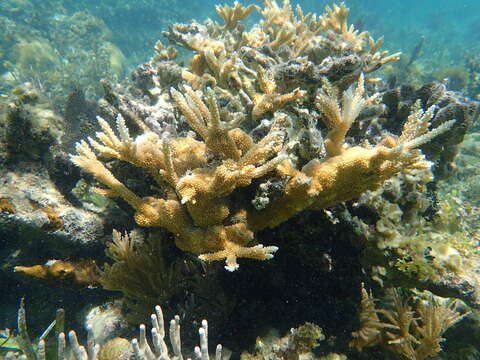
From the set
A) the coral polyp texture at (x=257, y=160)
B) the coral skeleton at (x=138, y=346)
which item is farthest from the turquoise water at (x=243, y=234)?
the coral skeleton at (x=138, y=346)

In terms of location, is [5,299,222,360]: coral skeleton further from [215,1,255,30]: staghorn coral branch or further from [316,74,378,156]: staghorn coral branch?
[215,1,255,30]: staghorn coral branch

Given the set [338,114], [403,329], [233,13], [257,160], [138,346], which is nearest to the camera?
[138,346]

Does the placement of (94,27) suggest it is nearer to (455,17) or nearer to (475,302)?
(475,302)

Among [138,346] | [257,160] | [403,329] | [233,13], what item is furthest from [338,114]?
[233,13]

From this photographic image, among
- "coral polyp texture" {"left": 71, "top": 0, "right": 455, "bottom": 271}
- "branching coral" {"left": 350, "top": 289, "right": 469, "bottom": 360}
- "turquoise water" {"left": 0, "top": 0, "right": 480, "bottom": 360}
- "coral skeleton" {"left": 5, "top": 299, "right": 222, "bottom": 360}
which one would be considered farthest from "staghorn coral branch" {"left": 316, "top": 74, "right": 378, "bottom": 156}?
"coral skeleton" {"left": 5, "top": 299, "right": 222, "bottom": 360}

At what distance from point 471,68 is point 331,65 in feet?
51.5

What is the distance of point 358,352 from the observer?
2.96m

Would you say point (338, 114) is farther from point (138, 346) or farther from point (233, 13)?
point (233, 13)

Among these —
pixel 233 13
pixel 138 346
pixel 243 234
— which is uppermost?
pixel 233 13

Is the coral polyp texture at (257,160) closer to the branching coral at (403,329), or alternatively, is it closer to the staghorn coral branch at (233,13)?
the branching coral at (403,329)

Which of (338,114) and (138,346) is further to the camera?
(338,114)

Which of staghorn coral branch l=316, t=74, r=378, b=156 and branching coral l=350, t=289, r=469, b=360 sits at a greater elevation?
staghorn coral branch l=316, t=74, r=378, b=156

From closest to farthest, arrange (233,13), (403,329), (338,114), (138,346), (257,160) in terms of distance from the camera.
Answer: (138,346) < (257,160) < (338,114) < (403,329) < (233,13)

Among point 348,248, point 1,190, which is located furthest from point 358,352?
point 1,190
